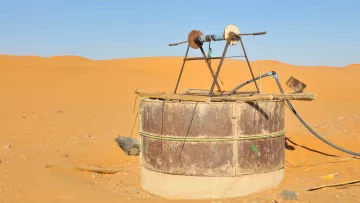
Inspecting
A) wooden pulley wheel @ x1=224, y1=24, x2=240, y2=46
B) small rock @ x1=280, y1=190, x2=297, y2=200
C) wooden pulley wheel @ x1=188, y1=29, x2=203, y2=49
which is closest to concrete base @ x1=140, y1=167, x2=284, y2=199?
small rock @ x1=280, y1=190, x2=297, y2=200

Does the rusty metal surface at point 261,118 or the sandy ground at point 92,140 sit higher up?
the rusty metal surface at point 261,118

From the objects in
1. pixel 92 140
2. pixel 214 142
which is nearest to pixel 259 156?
pixel 214 142

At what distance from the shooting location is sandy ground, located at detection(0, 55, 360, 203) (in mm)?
7879

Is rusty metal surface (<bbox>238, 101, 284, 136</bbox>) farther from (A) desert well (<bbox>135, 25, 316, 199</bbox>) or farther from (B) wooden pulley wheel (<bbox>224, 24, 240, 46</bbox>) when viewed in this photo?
(B) wooden pulley wheel (<bbox>224, 24, 240, 46</bbox>)


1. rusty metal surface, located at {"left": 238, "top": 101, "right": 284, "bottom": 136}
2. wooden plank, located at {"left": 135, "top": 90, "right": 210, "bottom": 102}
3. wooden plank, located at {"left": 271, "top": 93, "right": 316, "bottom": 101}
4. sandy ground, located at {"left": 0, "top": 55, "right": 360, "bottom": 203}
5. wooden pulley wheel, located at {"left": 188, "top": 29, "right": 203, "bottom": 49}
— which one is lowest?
sandy ground, located at {"left": 0, "top": 55, "right": 360, "bottom": 203}

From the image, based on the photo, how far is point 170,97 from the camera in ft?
26.5

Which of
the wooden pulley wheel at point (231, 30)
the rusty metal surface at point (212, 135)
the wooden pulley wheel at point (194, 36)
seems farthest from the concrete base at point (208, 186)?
the wooden pulley wheel at point (194, 36)

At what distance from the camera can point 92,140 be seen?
46.1ft

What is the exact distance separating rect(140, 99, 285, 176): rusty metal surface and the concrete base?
110 mm

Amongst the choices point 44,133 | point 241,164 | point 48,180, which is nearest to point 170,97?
point 241,164

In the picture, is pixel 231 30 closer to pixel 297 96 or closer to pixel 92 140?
pixel 297 96

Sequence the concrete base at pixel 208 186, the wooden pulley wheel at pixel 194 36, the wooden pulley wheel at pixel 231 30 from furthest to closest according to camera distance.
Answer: the wooden pulley wheel at pixel 194 36 < the wooden pulley wheel at pixel 231 30 < the concrete base at pixel 208 186

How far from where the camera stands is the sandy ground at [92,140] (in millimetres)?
7879

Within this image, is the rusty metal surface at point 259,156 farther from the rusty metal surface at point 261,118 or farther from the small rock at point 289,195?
the small rock at point 289,195
